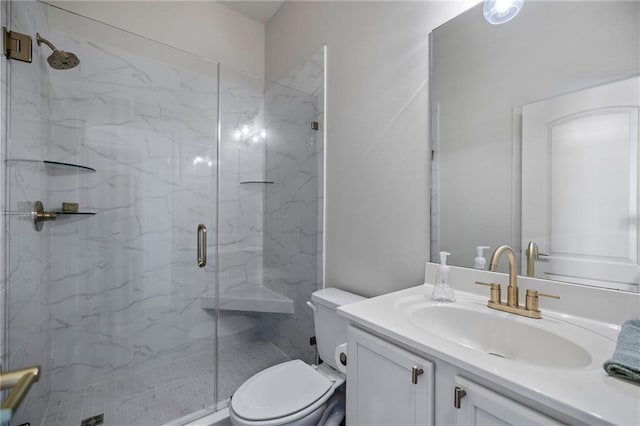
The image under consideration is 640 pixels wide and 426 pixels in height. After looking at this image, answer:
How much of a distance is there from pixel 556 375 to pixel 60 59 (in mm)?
2310

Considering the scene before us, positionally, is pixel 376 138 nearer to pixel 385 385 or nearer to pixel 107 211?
pixel 385 385

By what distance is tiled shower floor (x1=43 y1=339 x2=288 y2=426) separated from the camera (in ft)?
5.04

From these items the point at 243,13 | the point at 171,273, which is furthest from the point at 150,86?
the point at 171,273

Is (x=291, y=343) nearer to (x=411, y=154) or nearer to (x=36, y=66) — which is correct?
(x=411, y=154)

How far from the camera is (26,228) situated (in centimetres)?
131

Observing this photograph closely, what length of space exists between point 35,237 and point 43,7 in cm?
119

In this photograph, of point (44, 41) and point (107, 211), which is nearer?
point (44, 41)

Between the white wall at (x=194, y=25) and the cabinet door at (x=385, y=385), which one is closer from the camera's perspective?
the cabinet door at (x=385, y=385)

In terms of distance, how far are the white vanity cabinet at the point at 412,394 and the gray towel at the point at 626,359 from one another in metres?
0.17

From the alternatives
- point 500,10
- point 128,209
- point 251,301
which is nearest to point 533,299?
point 500,10

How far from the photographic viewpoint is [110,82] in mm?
1781

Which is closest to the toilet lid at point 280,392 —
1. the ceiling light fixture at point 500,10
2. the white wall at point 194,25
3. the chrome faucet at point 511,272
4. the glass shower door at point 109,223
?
the glass shower door at point 109,223

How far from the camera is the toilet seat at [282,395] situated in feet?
3.65

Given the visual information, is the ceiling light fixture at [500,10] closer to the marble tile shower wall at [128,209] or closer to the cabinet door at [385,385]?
the cabinet door at [385,385]
